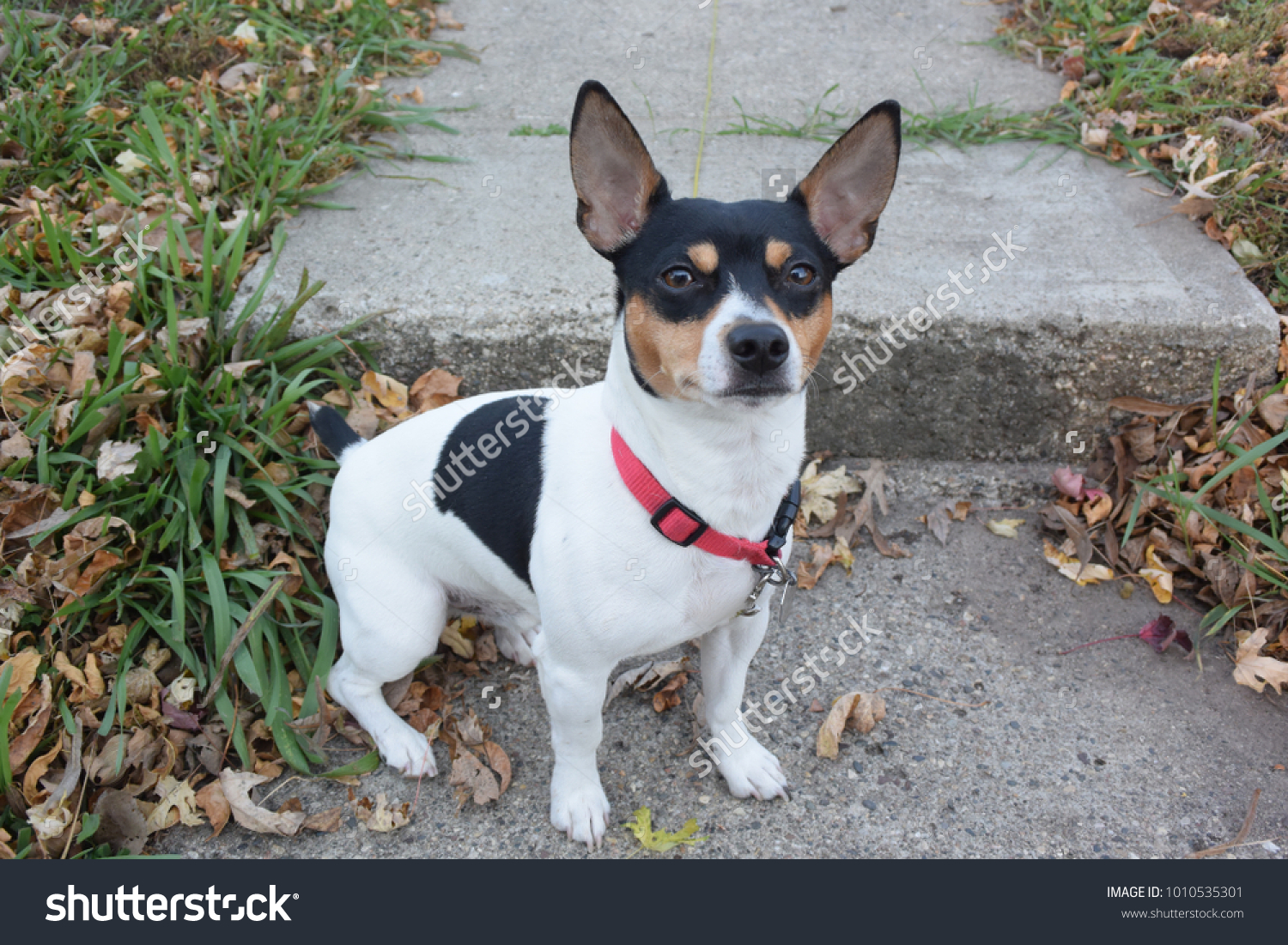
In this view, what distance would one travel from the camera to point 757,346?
1.76 meters

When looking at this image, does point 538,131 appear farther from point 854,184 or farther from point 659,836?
point 659,836

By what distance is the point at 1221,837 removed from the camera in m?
2.37

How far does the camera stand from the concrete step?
3.25 metres

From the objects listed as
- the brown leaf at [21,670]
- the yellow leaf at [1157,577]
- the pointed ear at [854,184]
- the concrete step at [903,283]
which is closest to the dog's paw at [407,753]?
the brown leaf at [21,670]

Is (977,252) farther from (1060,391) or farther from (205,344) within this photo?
(205,344)

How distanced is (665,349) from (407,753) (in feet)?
5.14

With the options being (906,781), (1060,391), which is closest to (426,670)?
(906,781)

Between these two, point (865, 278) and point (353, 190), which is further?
point (353, 190)

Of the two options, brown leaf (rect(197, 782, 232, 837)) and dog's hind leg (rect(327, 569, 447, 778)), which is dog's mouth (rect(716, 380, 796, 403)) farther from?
brown leaf (rect(197, 782, 232, 837))

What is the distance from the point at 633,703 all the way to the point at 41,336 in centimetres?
247

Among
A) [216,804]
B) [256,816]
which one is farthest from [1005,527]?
[216,804]

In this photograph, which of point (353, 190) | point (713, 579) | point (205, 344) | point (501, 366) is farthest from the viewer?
point (353, 190)

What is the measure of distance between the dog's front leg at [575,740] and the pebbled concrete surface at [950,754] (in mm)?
69

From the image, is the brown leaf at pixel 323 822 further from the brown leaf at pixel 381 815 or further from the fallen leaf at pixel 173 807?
the fallen leaf at pixel 173 807
